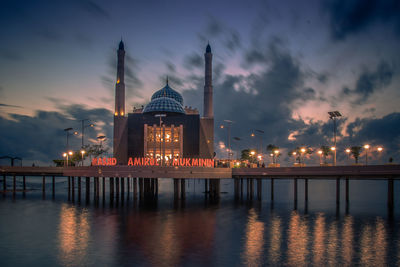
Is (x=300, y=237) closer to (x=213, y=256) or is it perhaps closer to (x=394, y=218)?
(x=213, y=256)

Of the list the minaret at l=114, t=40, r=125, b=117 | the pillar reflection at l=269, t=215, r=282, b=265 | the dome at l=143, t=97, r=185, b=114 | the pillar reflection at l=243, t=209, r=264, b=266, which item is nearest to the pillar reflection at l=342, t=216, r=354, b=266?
the pillar reflection at l=269, t=215, r=282, b=265

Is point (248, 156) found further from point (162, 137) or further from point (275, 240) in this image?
point (275, 240)

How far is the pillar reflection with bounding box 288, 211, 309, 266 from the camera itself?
110 ft

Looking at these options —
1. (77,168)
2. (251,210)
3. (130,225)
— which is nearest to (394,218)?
(251,210)

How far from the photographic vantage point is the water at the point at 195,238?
110ft

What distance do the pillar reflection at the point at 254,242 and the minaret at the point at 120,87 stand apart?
94458 millimetres

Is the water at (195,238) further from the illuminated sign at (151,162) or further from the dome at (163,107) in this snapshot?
the dome at (163,107)

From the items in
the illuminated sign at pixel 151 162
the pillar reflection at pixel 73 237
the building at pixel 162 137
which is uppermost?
the building at pixel 162 137

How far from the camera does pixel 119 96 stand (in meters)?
139

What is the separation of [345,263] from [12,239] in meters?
39.8

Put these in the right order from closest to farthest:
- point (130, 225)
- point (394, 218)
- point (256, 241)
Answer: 1. point (256, 241)
2. point (130, 225)
3. point (394, 218)

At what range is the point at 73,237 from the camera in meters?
43.2

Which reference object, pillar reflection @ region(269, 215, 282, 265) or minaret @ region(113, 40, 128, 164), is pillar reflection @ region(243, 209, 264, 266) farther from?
minaret @ region(113, 40, 128, 164)

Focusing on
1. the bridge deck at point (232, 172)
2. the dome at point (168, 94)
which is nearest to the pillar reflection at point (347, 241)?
the bridge deck at point (232, 172)
